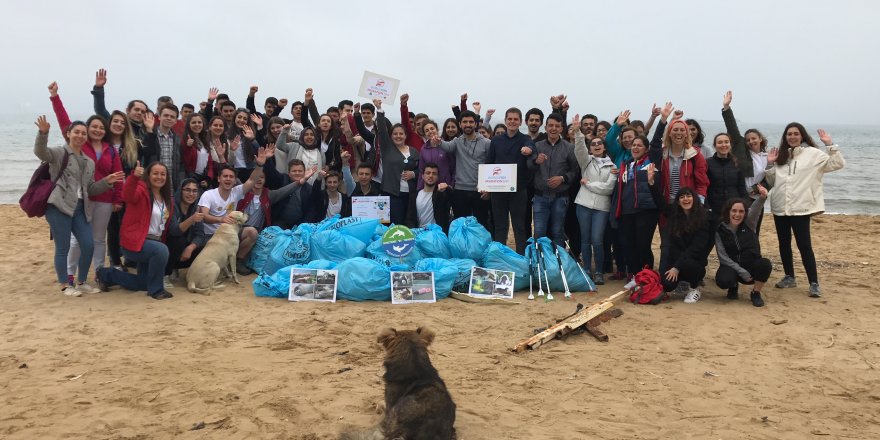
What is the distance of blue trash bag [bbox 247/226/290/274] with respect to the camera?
303 inches

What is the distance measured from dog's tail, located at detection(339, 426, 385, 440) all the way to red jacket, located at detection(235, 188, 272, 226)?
4804 mm

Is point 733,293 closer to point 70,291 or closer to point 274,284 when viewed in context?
point 274,284

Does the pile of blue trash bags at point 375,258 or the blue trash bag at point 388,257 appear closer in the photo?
the pile of blue trash bags at point 375,258

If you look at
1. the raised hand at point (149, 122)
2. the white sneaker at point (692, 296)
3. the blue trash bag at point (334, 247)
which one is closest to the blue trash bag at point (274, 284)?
the blue trash bag at point (334, 247)

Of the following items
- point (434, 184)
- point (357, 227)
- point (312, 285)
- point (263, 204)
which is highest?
point (434, 184)

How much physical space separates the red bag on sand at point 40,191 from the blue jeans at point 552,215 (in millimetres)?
5164

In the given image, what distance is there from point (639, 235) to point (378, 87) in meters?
3.96

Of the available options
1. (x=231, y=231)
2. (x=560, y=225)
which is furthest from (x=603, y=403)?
(x=231, y=231)

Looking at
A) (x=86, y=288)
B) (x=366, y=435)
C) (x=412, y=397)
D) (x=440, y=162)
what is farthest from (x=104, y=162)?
(x=412, y=397)

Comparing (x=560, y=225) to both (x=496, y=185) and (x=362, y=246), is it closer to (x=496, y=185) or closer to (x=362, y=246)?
(x=496, y=185)

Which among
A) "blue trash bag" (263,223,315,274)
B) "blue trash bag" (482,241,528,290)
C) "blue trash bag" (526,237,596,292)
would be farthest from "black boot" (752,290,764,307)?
"blue trash bag" (263,223,315,274)

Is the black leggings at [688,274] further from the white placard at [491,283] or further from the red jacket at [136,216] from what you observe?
the red jacket at [136,216]

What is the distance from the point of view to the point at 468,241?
7441mm

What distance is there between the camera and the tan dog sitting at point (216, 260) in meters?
6.93
